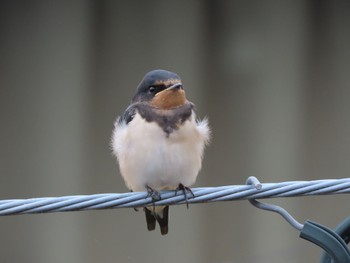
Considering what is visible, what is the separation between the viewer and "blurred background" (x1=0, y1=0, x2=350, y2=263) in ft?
10.6

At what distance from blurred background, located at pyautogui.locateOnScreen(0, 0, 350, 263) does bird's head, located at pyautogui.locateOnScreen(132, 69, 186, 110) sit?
1.16 m

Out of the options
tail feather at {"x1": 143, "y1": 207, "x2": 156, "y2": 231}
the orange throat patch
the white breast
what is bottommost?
tail feather at {"x1": 143, "y1": 207, "x2": 156, "y2": 231}

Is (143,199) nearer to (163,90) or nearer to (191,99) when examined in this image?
(163,90)

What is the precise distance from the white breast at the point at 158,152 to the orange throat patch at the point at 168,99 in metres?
0.05

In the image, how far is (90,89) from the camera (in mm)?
3240

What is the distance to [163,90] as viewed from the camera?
6.65ft

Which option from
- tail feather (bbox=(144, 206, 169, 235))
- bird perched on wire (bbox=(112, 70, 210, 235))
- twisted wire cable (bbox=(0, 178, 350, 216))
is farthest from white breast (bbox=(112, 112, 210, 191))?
→ twisted wire cable (bbox=(0, 178, 350, 216))

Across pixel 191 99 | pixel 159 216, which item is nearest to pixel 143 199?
pixel 159 216

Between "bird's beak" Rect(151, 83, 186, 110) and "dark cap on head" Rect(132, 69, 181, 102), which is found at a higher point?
"dark cap on head" Rect(132, 69, 181, 102)

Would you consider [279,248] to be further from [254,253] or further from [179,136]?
[179,136]

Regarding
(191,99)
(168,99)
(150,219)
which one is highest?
(168,99)

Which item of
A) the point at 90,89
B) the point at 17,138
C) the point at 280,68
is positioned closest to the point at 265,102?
the point at 280,68

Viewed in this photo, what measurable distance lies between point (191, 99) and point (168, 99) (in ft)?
4.07

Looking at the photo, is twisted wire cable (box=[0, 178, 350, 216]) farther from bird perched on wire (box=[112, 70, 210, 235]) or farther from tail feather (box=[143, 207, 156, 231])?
tail feather (box=[143, 207, 156, 231])
